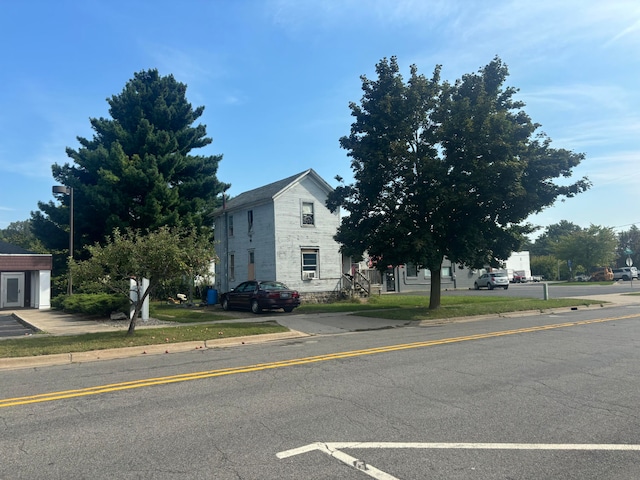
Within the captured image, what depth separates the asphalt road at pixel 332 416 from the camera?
4.11 m

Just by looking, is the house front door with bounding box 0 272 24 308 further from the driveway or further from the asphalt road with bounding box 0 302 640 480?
the asphalt road with bounding box 0 302 640 480

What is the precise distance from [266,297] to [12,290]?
16884mm

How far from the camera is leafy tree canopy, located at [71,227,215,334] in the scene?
39.0ft

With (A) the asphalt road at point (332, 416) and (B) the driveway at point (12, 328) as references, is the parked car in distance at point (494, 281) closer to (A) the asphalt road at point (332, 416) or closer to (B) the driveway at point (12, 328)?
(A) the asphalt road at point (332, 416)

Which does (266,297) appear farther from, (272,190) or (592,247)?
(592,247)

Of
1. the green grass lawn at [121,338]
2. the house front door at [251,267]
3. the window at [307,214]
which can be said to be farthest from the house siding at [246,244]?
the green grass lawn at [121,338]

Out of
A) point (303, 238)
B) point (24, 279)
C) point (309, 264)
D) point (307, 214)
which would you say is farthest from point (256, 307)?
point (24, 279)

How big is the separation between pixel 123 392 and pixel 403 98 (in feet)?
50.6

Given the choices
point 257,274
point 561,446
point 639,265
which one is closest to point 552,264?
point 639,265

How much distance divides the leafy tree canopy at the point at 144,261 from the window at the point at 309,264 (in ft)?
50.9

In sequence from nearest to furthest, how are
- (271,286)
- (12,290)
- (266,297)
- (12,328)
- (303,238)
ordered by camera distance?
(12,328), (266,297), (271,286), (12,290), (303,238)

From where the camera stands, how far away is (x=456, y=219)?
18734mm

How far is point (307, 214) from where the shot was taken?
94.3ft

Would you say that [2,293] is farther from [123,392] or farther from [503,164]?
[503,164]
